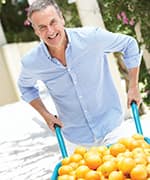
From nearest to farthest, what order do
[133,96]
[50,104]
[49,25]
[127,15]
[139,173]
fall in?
[139,173], [49,25], [133,96], [127,15], [50,104]

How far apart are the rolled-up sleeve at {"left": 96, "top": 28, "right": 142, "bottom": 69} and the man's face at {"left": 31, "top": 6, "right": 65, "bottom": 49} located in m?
0.30

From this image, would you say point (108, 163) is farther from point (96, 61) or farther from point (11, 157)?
point (11, 157)

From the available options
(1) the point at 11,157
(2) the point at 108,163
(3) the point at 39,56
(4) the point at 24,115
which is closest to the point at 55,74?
(3) the point at 39,56

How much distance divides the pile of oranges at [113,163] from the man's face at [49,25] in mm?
620

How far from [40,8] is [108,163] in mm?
966

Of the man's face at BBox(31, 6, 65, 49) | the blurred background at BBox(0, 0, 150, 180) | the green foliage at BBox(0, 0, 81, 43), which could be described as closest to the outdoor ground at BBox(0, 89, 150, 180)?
the blurred background at BBox(0, 0, 150, 180)

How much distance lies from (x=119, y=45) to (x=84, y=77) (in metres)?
0.27

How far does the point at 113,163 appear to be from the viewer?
2.30 metres

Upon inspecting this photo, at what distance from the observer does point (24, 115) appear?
1091cm

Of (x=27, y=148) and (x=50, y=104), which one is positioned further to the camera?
(x=50, y=104)

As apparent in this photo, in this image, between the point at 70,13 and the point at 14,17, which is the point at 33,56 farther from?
the point at 14,17

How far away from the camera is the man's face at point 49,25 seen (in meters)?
2.82

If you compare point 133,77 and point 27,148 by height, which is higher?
point 133,77

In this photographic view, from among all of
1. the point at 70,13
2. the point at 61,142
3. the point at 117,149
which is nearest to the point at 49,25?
the point at 61,142
